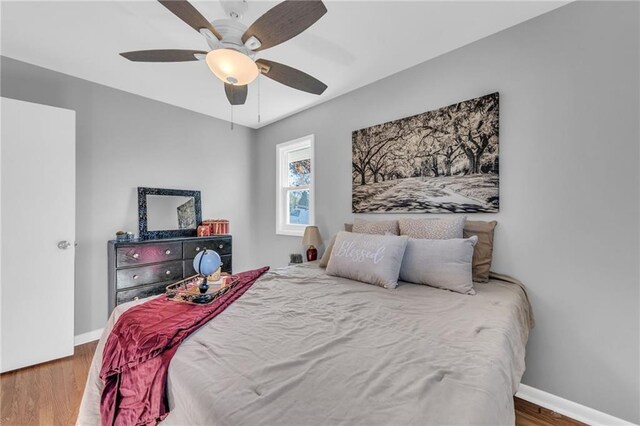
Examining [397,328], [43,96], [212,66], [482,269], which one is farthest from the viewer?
[43,96]

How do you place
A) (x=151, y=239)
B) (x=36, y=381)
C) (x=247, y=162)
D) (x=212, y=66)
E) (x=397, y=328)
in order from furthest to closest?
(x=247, y=162), (x=151, y=239), (x=36, y=381), (x=212, y=66), (x=397, y=328)

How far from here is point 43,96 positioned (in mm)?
2504

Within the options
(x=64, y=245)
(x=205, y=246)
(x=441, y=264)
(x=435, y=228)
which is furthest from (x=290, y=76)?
(x=64, y=245)

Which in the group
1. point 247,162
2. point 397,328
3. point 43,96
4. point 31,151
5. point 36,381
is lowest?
point 36,381

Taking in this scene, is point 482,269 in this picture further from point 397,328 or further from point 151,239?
point 151,239

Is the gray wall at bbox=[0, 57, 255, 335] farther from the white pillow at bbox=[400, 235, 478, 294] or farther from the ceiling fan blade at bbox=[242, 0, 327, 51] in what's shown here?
the white pillow at bbox=[400, 235, 478, 294]

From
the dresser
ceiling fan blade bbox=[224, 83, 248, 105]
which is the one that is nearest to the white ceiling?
ceiling fan blade bbox=[224, 83, 248, 105]

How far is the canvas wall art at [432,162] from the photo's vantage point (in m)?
1.98

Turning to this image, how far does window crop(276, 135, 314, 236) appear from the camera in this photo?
3562mm

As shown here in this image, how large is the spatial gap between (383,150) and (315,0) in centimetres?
159

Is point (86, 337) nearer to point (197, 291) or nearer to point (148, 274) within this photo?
point (148, 274)

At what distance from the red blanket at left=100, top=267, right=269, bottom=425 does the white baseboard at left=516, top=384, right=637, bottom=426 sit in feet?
6.94

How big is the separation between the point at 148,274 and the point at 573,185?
3.68 metres

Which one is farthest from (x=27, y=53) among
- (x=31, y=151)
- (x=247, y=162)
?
(x=247, y=162)
